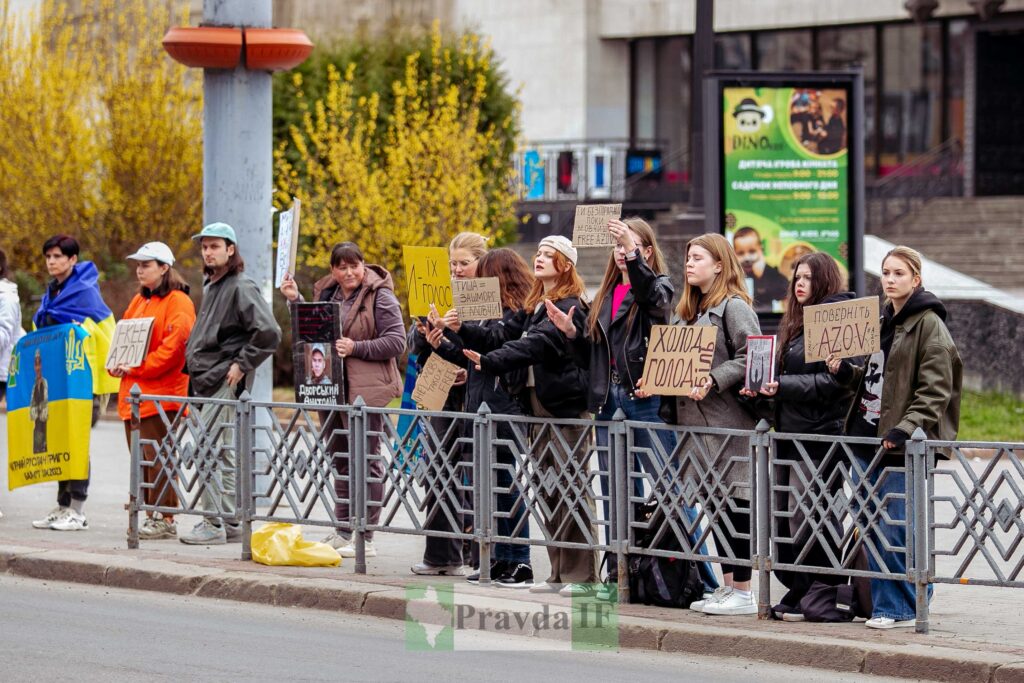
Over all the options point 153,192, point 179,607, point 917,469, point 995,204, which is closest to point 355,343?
point 179,607

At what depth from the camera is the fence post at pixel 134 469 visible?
1084cm

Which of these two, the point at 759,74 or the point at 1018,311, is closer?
the point at 759,74

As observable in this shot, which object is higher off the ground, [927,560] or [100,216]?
[100,216]

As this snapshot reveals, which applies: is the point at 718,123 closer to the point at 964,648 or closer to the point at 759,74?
the point at 759,74

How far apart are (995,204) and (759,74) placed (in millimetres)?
16600

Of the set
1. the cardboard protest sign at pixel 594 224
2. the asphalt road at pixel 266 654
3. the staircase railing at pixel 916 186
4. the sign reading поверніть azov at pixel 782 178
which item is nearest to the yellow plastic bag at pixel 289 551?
the asphalt road at pixel 266 654

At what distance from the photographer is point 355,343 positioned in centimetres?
1086

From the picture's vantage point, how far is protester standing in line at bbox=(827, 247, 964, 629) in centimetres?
812

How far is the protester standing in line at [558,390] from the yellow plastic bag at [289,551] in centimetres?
158

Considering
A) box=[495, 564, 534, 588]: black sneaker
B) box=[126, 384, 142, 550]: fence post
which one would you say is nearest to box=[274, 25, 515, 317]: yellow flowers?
box=[126, 384, 142, 550]: fence post

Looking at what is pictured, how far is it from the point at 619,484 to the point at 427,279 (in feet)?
5.47

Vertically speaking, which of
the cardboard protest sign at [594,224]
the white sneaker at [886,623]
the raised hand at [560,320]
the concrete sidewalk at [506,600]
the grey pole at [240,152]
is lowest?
the concrete sidewalk at [506,600]

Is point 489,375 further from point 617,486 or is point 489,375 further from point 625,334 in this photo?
point 617,486

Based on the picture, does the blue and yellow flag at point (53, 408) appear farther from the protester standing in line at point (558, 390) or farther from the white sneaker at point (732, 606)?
the white sneaker at point (732, 606)
